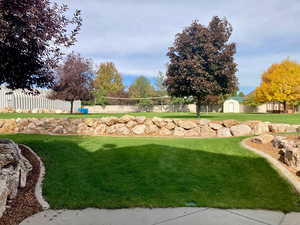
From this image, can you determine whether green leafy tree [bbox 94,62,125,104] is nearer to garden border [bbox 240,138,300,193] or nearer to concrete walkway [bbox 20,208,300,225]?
garden border [bbox 240,138,300,193]

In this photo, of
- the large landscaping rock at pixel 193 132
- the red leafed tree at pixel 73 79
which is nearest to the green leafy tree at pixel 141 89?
the red leafed tree at pixel 73 79

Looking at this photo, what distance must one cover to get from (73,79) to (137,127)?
1060 centimetres

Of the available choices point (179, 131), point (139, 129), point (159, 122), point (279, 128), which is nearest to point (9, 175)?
point (139, 129)

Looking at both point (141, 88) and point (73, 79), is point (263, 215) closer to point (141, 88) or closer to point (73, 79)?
point (73, 79)

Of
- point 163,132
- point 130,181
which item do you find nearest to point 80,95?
point 163,132

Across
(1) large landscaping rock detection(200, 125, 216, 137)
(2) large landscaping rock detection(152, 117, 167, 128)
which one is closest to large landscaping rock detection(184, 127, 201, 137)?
(1) large landscaping rock detection(200, 125, 216, 137)

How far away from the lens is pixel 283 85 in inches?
1078

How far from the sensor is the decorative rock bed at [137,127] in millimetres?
9164

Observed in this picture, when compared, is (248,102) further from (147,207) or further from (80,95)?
(147,207)

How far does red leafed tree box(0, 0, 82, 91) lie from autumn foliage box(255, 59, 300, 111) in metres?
28.5

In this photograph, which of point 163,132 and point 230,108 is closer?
point 163,132

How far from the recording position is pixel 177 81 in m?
12.0

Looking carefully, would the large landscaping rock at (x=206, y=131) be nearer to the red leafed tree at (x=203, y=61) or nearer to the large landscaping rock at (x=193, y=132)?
the large landscaping rock at (x=193, y=132)

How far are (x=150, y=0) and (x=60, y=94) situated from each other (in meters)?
11.4
